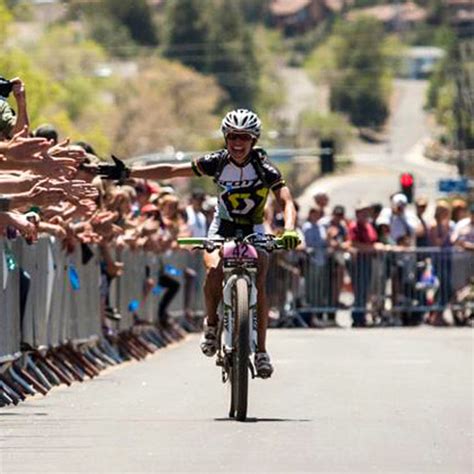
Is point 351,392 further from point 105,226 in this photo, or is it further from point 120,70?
point 120,70

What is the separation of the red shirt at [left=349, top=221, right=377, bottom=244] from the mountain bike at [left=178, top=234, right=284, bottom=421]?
61.1ft

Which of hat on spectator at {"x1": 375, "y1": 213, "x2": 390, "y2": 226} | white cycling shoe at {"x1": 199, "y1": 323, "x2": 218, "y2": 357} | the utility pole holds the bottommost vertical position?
white cycling shoe at {"x1": 199, "y1": 323, "x2": 218, "y2": 357}

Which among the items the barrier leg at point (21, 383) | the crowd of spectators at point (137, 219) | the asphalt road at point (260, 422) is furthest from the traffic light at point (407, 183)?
the barrier leg at point (21, 383)

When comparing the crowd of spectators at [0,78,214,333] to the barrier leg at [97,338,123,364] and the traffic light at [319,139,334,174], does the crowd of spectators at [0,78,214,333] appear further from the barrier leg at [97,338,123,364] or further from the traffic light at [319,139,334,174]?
the traffic light at [319,139,334,174]

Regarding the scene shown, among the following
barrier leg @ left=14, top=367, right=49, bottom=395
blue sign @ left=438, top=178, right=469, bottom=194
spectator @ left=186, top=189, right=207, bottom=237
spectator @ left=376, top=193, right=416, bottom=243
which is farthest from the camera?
blue sign @ left=438, top=178, right=469, bottom=194

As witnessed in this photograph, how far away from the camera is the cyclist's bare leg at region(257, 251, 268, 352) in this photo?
16078 mm

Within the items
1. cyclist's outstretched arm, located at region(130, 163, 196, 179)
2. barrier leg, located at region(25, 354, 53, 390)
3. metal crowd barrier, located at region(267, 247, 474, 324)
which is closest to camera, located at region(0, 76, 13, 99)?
cyclist's outstretched arm, located at region(130, 163, 196, 179)

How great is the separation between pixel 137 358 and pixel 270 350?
214cm

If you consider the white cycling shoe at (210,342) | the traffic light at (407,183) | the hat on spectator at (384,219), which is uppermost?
the traffic light at (407,183)

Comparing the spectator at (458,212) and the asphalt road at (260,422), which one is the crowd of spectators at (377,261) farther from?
the asphalt road at (260,422)

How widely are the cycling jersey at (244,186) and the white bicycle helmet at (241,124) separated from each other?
21cm

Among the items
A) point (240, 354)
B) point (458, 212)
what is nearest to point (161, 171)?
point (240, 354)

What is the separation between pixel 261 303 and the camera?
52.9ft

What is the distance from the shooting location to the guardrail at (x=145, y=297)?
18234 mm
